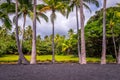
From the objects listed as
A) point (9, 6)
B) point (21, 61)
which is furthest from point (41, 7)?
point (21, 61)

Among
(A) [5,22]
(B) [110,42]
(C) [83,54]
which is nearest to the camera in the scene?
(C) [83,54]

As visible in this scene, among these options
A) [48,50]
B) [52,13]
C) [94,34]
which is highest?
[52,13]

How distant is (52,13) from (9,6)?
7.37 m

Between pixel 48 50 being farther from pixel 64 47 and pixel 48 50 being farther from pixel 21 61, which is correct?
pixel 21 61

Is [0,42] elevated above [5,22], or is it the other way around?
[5,22]

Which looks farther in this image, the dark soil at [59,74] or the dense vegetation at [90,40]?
the dense vegetation at [90,40]

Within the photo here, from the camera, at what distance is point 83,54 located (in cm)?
3297

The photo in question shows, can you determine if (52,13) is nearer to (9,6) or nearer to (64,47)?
(9,6)

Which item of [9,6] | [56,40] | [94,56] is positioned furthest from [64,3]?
[56,40]

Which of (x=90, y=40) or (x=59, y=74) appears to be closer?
(x=59, y=74)

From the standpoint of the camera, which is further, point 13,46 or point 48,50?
point 48,50

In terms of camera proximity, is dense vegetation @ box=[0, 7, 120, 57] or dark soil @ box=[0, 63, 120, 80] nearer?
dark soil @ box=[0, 63, 120, 80]

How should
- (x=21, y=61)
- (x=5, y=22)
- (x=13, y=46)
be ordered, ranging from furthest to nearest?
(x=13, y=46) → (x=5, y=22) → (x=21, y=61)

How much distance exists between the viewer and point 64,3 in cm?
4388
